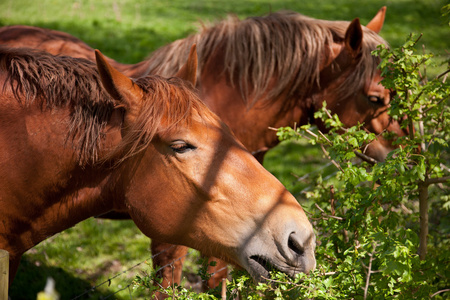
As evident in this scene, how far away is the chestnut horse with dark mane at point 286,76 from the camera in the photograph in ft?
11.9

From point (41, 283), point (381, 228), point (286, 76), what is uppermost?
point (286, 76)

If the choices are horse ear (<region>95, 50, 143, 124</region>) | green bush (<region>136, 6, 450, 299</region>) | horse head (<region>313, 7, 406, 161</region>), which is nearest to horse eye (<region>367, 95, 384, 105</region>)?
horse head (<region>313, 7, 406, 161</region>)

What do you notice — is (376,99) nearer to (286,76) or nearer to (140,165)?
(286,76)

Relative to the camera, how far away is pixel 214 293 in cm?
224

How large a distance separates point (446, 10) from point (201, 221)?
1.75 metres

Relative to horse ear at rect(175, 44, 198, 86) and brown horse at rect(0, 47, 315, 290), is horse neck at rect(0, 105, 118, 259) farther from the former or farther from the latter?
A: horse ear at rect(175, 44, 198, 86)

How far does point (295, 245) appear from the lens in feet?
6.83

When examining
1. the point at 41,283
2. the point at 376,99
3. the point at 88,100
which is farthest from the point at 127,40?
the point at 88,100

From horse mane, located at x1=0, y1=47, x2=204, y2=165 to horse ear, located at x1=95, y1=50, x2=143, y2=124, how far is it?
0.15ft

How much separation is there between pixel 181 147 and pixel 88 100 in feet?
1.74

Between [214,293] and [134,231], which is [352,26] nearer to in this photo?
[214,293]

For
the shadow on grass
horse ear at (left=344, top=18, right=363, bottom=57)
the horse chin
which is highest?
horse ear at (left=344, top=18, right=363, bottom=57)

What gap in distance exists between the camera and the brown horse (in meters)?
2.13

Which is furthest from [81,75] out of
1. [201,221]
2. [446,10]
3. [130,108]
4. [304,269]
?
[446,10]
